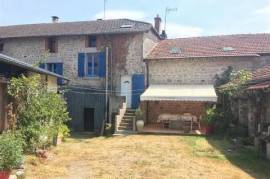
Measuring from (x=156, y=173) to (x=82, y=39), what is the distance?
61.0ft

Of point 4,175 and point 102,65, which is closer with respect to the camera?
point 4,175

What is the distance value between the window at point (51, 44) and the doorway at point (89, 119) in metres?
5.98

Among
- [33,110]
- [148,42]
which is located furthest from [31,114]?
[148,42]

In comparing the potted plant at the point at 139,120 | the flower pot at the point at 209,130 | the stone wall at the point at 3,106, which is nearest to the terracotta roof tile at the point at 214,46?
the potted plant at the point at 139,120

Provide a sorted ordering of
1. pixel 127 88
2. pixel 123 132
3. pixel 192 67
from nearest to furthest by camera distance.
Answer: pixel 123 132, pixel 192 67, pixel 127 88

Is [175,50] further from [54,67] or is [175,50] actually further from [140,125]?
[54,67]

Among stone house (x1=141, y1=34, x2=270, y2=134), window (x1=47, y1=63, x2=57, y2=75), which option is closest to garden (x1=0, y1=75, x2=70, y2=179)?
stone house (x1=141, y1=34, x2=270, y2=134)

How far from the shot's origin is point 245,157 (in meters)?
16.1

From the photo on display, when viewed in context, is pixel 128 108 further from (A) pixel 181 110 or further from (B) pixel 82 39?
(B) pixel 82 39

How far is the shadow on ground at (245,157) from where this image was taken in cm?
1351

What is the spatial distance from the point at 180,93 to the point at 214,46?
5.94 meters

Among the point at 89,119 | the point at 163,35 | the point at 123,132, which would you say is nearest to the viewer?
the point at 123,132

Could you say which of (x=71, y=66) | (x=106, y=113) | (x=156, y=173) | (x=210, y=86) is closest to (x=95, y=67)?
(x=71, y=66)

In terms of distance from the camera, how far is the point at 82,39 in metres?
29.6
